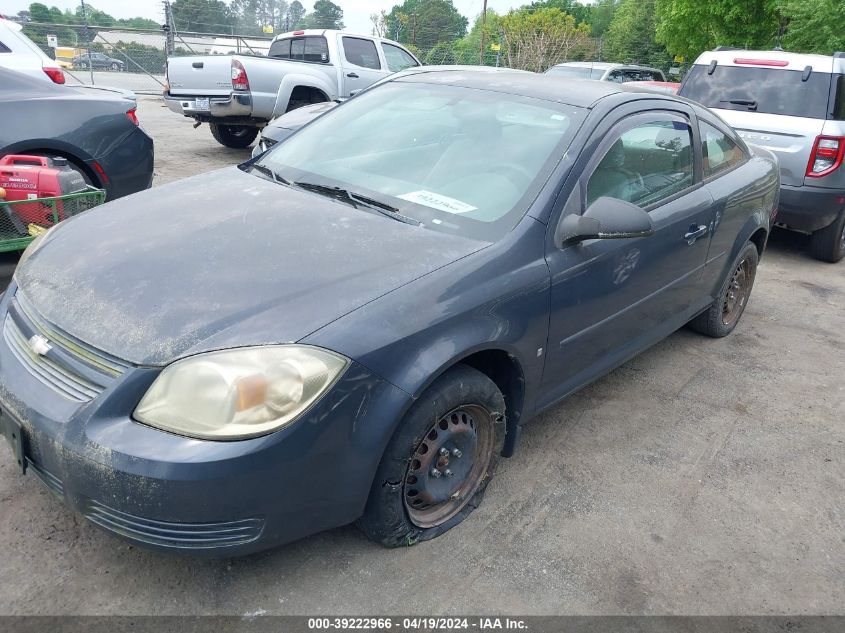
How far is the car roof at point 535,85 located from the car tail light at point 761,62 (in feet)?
13.0

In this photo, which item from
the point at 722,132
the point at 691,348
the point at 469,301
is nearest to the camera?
the point at 469,301

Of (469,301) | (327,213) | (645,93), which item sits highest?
(645,93)

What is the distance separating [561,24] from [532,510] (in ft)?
110

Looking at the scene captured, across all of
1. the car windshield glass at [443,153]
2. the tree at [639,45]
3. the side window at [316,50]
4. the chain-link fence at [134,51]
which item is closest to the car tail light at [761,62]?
the car windshield glass at [443,153]

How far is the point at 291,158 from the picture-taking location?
11.5 feet

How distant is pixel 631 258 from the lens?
10.5ft

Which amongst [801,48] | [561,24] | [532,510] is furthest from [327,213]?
[561,24]

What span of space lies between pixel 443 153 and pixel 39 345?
182cm

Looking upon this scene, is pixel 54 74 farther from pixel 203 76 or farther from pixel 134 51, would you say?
pixel 134 51

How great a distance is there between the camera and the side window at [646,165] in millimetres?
3115

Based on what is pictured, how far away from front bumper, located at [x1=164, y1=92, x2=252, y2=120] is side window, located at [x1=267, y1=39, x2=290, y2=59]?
196cm

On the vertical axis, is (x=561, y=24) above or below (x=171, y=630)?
above

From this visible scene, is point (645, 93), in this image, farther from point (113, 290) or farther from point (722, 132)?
point (113, 290)

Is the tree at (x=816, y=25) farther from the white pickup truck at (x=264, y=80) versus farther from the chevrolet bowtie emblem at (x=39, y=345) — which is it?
the chevrolet bowtie emblem at (x=39, y=345)
